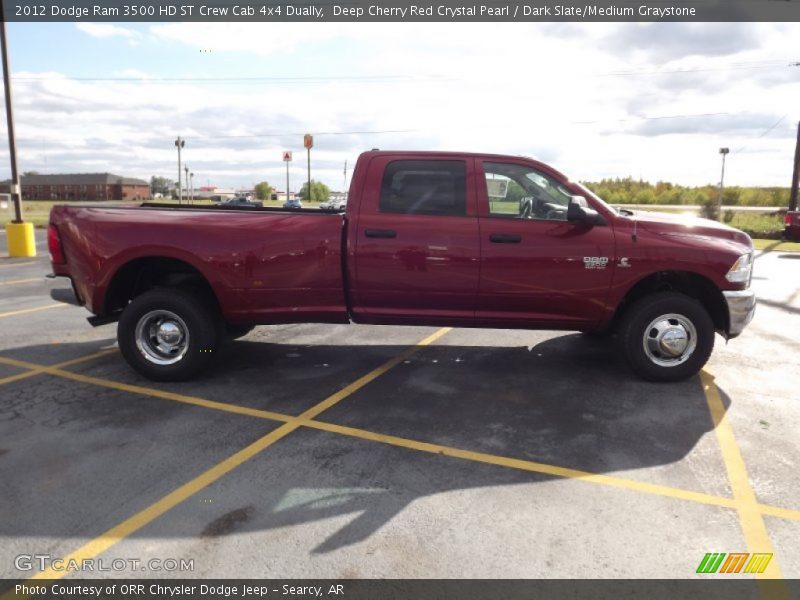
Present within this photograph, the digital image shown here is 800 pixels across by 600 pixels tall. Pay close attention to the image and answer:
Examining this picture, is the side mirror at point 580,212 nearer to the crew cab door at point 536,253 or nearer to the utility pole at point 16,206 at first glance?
the crew cab door at point 536,253

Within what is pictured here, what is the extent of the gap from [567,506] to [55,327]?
680 centimetres

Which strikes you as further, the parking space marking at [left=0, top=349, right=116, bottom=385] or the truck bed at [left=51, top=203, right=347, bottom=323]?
the parking space marking at [left=0, top=349, right=116, bottom=385]

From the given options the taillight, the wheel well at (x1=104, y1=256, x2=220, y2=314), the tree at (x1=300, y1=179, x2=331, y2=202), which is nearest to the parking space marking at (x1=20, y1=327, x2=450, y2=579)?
the wheel well at (x1=104, y1=256, x2=220, y2=314)

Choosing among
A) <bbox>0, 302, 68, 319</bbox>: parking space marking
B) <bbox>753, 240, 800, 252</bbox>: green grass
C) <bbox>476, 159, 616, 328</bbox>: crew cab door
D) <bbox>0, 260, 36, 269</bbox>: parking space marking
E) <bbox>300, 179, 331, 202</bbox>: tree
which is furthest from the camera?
<bbox>300, 179, 331, 202</bbox>: tree

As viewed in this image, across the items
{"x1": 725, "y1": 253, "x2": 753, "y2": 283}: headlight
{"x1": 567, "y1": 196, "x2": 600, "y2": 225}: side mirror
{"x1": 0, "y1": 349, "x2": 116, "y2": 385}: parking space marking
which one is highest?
{"x1": 567, "y1": 196, "x2": 600, "y2": 225}: side mirror

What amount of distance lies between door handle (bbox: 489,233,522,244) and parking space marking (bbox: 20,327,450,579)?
5.57 feet

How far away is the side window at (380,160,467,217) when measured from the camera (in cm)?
521

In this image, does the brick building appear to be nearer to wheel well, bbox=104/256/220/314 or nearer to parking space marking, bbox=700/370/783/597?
wheel well, bbox=104/256/220/314

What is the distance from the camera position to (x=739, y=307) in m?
5.14

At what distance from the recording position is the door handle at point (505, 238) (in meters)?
5.10

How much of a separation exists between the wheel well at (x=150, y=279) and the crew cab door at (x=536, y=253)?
261cm

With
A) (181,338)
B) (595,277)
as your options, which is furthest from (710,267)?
(181,338)

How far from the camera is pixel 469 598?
8.23 ft

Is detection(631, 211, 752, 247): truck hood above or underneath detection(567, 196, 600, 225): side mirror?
underneath
